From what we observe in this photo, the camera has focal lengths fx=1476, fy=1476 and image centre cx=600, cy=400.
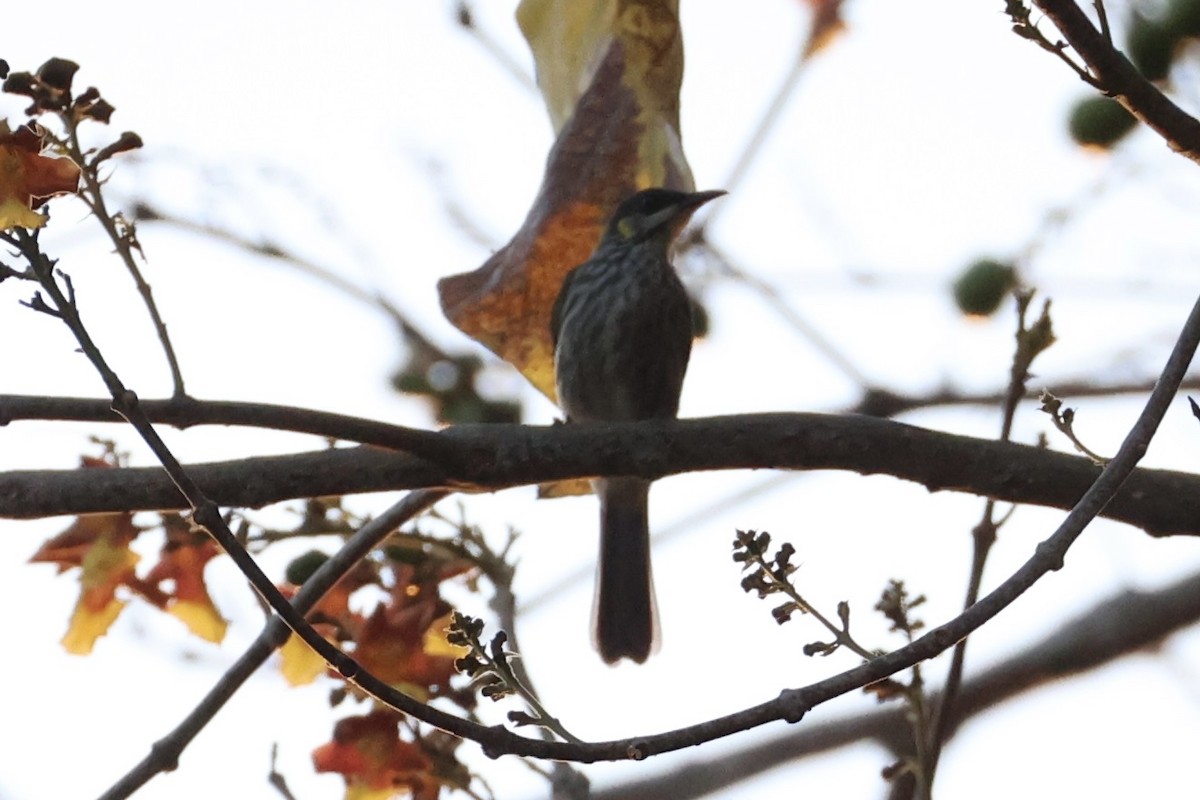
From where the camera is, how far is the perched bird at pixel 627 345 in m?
4.52

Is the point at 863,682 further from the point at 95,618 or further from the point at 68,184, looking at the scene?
the point at 95,618

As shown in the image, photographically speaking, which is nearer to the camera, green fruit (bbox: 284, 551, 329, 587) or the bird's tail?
green fruit (bbox: 284, 551, 329, 587)

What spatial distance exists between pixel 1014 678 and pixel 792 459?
58.1 inches

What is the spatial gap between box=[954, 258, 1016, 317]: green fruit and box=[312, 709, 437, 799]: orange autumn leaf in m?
2.19

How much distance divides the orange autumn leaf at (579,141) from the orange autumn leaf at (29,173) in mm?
1489

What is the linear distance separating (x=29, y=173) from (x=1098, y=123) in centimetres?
300

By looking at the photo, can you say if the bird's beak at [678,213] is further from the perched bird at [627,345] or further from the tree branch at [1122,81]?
the tree branch at [1122,81]

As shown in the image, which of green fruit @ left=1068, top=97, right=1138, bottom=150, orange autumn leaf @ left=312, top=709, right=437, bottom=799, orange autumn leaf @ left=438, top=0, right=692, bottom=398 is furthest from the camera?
green fruit @ left=1068, top=97, right=1138, bottom=150

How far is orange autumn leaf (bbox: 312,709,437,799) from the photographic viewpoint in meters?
2.79

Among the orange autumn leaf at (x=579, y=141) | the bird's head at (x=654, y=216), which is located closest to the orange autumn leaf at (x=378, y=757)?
the orange autumn leaf at (x=579, y=141)

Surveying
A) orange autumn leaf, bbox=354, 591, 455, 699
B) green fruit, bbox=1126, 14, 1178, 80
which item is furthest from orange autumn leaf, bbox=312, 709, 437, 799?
green fruit, bbox=1126, 14, 1178, 80

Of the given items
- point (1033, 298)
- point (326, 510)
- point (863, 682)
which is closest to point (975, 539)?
point (1033, 298)

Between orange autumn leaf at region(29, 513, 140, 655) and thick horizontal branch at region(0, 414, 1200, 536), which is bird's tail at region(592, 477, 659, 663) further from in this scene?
orange autumn leaf at region(29, 513, 140, 655)

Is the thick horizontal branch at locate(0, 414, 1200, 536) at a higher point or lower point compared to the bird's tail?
lower
